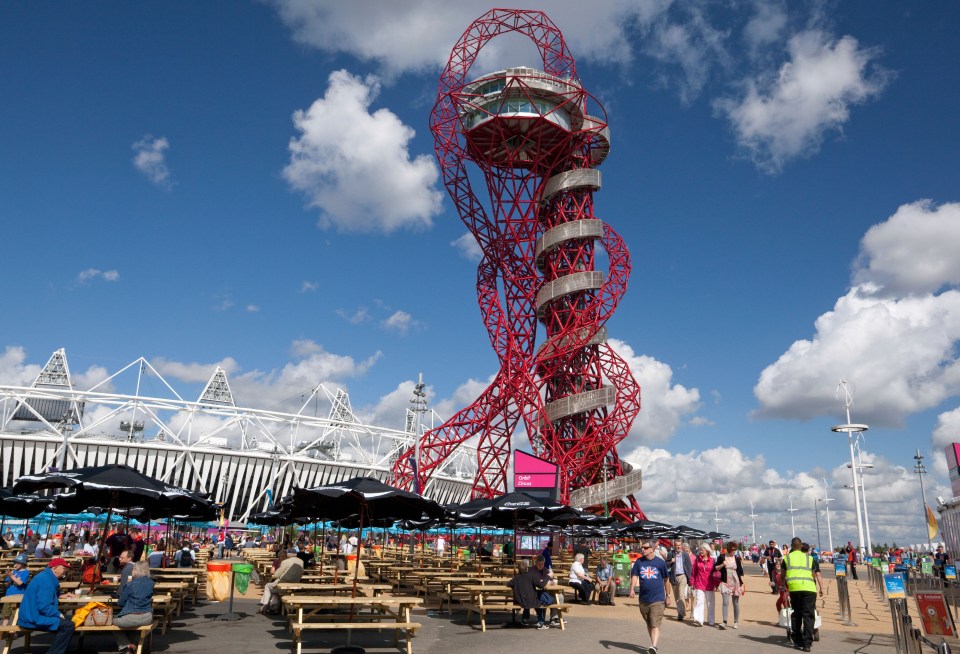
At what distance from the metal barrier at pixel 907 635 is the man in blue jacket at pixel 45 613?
979cm

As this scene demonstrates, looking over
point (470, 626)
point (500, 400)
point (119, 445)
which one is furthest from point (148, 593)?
point (119, 445)

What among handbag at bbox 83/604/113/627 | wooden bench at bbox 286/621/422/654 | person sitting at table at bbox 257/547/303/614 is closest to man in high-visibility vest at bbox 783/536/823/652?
wooden bench at bbox 286/621/422/654

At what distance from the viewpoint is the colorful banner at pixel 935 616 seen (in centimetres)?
842

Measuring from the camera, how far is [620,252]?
144 feet

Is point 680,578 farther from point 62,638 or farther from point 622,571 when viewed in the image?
point 62,638

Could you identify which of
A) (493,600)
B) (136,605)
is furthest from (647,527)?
(136,605)

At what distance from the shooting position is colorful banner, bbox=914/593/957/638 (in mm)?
8422

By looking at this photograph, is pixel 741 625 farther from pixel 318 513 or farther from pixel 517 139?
pixel 517 139

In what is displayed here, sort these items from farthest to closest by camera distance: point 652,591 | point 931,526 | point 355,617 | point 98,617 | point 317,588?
point 931,526 → point 317,588 → point 355,617 → point 652,591 → point 98,617

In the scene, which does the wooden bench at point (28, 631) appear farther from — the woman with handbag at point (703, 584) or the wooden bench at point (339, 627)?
the woman with handbag at point (703, 584)

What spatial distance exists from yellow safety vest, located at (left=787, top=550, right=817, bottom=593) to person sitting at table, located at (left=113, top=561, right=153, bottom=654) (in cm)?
924

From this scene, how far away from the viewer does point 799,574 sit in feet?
37.2

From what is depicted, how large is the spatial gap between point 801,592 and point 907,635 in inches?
98.6

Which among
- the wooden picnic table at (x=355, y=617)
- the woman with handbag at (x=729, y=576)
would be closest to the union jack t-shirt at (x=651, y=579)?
the wooden picnic table at (x=355, y=617)
